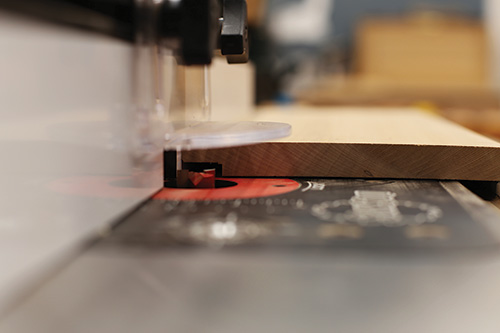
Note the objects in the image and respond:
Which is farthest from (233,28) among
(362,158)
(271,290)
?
(271,290)

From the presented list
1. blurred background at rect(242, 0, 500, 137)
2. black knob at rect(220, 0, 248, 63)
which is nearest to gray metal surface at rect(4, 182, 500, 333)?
black knob at rect(220, 0, 248, 63)

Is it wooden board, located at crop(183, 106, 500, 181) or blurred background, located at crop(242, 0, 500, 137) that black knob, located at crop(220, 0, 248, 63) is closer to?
wooden board, located at crop(183, 106, 500, 181)

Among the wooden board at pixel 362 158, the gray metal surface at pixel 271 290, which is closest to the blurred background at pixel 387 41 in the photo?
the wooden board at pixel 362 158

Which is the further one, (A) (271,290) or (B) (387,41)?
(B) (387,41)

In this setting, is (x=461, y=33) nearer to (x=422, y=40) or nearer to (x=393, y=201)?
(x=422, y=40)

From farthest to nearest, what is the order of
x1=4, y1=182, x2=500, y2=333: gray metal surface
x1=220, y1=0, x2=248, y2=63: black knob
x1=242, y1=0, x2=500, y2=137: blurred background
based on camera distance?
x1=242, y1=0, x2=500, y2=137: blurred background
x1=220, y1=0, x2=248, y2=63: black knob
x1=4, y1=182, x2=500, y2=333: gray metal surface

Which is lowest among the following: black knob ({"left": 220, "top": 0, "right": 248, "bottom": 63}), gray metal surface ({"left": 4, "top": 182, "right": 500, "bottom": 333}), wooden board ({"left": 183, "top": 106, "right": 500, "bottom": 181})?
gray metal surface ({"left": 4, "top": 182, "right": 500, "bottom": 333})

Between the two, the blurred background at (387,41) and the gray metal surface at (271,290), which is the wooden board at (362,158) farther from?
the blurred background at (387,41)

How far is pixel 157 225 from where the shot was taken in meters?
0.49

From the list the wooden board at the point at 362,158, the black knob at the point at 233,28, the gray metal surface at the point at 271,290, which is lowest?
the gray metal surface at the point at 271,290

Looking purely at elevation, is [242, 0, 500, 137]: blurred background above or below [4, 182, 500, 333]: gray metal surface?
above

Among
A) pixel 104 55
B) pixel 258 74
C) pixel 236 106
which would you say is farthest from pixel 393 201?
pixel 258 74

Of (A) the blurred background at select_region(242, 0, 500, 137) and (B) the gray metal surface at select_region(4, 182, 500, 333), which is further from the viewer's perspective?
(A) the blurred background at select_region(242, 0, 500, 137)

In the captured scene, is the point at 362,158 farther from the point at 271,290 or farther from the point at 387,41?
the point at 387,41
